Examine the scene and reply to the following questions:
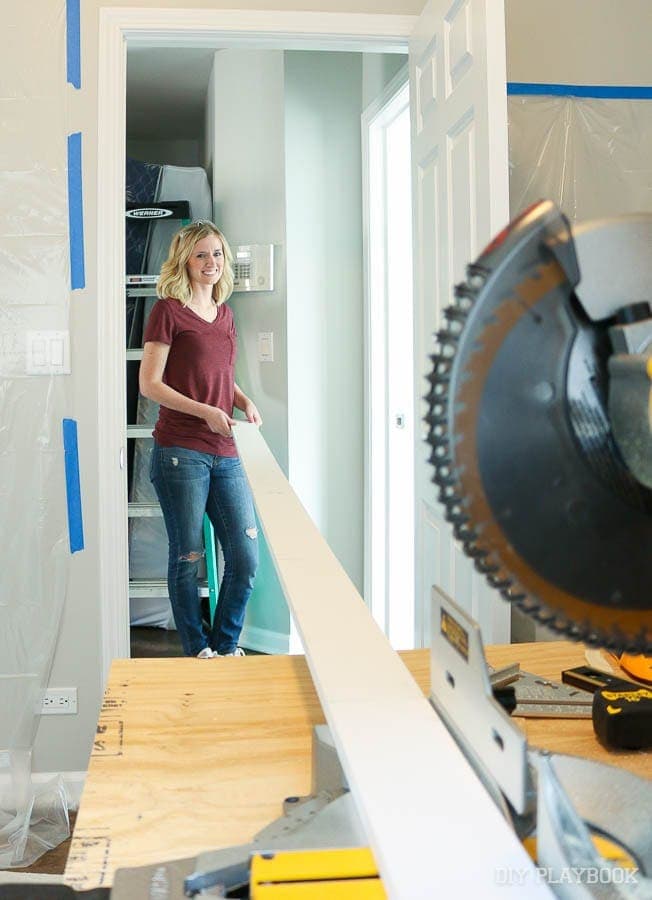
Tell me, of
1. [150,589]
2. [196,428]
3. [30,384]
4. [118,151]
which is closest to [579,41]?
[118,151]

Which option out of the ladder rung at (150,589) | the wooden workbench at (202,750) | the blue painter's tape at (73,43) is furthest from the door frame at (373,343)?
the wooden workbench at (202,750)

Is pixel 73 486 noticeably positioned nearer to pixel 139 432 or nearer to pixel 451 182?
pixel 451 182

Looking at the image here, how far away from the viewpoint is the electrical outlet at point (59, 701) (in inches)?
112

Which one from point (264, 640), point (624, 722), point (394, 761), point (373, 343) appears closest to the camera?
point (394, 761)

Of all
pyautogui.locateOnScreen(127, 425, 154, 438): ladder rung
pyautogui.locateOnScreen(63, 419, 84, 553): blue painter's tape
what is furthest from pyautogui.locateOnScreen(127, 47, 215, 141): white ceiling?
pyautogui.locateOnScreen(63, 419, 84, 553): blue painter's tape

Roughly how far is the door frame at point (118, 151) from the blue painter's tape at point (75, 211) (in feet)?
0.16

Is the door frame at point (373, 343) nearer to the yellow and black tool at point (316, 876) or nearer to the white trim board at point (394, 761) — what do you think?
the white trim board at point (394, 761)

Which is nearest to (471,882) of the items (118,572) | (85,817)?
(85,817)

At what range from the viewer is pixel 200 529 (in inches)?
136

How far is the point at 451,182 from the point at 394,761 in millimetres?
1982

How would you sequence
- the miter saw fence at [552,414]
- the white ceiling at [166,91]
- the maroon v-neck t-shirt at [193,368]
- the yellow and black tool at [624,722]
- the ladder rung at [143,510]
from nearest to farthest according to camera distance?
the miter saw fence at [552,414]
the yellow and black tool at [624,722]
the maroon v-neck t-shirt at [193,368]
the ladder rung at [143,510]
the white ceiling at [166,91]

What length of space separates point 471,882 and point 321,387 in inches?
151

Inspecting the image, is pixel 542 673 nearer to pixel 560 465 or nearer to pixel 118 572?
pixel 560 465

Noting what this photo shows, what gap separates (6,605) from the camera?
276 centimetres
